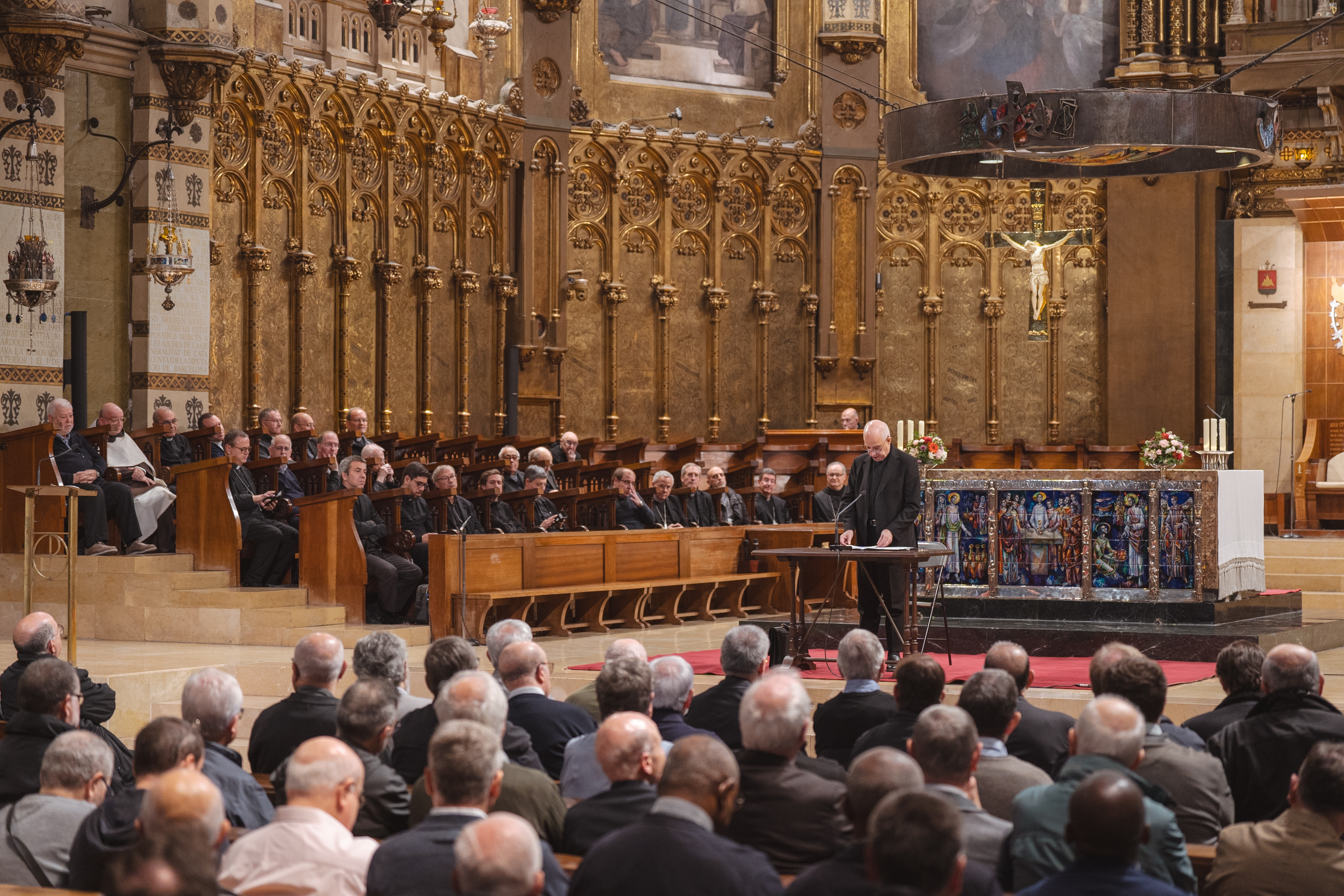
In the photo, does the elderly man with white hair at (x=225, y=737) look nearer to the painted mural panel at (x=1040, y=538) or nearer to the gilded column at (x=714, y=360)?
the painted mural panel at (x=1040, y=538)

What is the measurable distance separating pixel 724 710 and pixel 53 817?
2.20 metres

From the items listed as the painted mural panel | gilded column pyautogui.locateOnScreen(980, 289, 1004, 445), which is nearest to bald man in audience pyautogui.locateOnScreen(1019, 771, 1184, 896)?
the painted mural panel

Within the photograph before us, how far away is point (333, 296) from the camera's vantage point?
14.5 meters

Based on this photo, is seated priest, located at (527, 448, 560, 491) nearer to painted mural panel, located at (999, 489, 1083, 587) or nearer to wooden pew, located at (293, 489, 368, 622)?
wooden pew, located at (293, 489, 368, 622)

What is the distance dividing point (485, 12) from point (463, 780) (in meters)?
11.7

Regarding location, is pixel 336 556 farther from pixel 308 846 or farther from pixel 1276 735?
pixel 308 846

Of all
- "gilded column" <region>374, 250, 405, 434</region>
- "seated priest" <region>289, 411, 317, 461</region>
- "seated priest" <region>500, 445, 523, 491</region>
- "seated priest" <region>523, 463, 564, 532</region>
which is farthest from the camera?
"gilded column" <region>374, 250, 405, 434</region>

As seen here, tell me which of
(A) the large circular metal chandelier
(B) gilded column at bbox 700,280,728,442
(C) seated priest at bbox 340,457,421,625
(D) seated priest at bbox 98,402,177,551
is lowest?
(C) seated priest at bbox 340,457,421,625

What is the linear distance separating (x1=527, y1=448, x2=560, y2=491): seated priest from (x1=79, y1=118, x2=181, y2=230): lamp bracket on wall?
3.65 metres

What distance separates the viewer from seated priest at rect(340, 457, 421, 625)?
36.5ft

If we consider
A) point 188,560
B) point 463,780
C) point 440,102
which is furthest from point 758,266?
point 463,780

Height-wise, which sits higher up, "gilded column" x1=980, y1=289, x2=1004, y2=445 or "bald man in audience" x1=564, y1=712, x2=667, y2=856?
"gilded column" x1=980, y1=289, x2=1004, y2=445

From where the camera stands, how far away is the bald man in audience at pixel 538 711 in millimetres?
5137

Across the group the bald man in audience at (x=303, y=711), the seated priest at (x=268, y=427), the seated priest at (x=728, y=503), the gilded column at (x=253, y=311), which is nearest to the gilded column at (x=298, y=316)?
the gilded column at (x=253, y=311)
